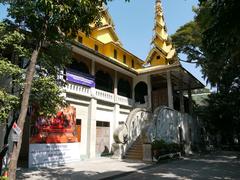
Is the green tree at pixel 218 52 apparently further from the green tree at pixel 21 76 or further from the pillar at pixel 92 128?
the pillar at pixel 92 128

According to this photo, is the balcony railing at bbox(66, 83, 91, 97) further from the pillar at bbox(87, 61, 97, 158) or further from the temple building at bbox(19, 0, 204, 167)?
the pillar at bbox(87, 61, 97, 158)

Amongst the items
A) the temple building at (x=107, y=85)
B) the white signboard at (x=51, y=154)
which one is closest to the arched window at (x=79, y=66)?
the temple building at (x=107, y=85)

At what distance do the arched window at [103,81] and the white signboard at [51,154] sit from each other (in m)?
6.77

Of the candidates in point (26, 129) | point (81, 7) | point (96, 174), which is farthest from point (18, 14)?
point (26, 129)

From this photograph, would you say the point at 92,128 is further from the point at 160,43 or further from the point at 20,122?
the point at 160,43

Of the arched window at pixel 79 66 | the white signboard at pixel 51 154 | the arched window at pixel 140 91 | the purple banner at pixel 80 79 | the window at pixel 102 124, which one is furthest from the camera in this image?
the arched window at pixel 140 91

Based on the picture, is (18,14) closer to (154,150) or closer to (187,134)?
(154,150)

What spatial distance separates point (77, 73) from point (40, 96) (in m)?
7.96

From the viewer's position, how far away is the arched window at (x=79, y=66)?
63.5ft

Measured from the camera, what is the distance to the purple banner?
17.6 meters

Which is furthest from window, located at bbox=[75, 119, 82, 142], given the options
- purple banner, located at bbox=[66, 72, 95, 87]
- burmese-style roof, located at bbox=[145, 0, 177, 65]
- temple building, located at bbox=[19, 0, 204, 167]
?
burmese-style roof, located at bbox=[145, 0, 177, 65]

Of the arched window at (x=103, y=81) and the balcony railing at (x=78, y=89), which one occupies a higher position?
the arched window at (x=103, y=81)

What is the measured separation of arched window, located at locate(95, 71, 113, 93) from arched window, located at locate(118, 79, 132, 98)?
1585mm

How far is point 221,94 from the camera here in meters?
31.8
